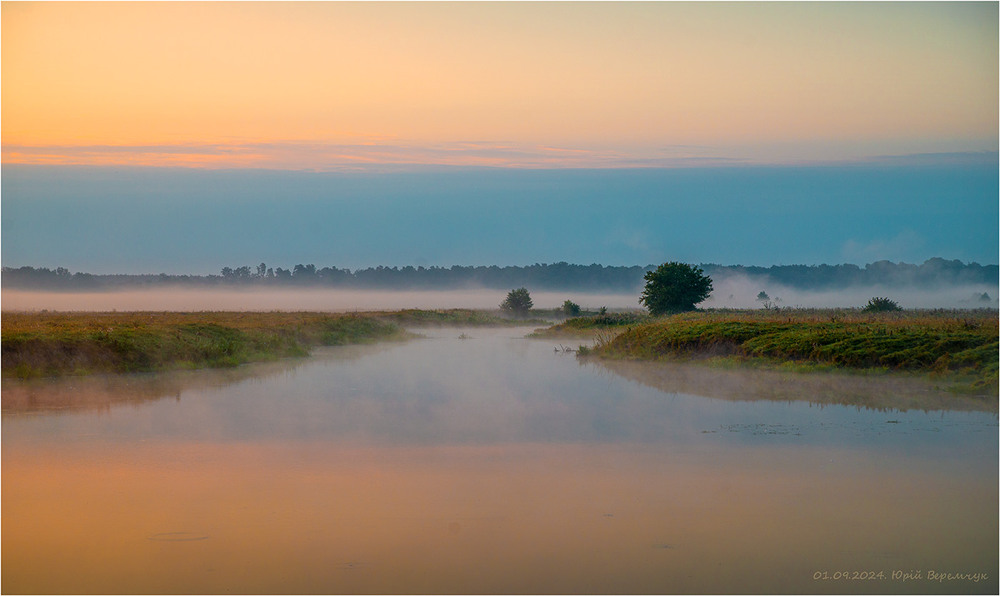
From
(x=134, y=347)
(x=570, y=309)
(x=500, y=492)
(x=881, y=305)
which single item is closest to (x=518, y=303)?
(x=570, y=309)

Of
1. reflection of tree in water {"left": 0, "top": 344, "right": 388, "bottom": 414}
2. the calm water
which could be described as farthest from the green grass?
the calm water

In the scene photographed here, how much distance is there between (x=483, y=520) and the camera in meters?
9.80

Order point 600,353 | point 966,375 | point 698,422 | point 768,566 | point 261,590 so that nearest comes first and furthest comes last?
point 261,590
point 768,566
point 698,422
point 966,375
point 600,353

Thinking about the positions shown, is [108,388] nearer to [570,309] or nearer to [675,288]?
[675,288]

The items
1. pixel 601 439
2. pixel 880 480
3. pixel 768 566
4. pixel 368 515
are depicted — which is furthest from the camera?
pixel 601 439

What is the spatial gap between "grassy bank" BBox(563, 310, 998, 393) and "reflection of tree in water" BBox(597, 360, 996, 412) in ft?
2.45

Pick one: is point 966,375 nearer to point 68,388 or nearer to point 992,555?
point 992,555

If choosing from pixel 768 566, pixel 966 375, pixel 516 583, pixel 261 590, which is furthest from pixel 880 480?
pixel 966 375

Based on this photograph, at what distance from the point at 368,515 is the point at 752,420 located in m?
8.94

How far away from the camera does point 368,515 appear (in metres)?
10.0

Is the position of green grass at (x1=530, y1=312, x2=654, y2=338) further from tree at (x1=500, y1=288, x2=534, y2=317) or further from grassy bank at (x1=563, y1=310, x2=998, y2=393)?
tree at (x1=500, y1=288, x2=534, y2=317)

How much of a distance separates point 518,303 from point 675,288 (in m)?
24.2

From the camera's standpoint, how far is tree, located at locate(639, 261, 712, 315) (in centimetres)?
5422

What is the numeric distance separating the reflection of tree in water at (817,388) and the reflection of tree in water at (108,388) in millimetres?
10909
